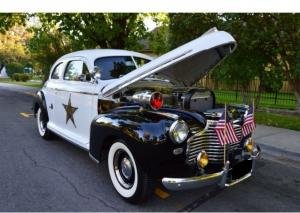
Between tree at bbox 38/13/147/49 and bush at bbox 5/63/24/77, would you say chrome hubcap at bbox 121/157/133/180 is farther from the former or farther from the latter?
bush at bbox 5/63/24/77

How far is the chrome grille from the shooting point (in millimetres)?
4004

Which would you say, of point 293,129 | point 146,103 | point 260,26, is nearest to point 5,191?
point 146,103

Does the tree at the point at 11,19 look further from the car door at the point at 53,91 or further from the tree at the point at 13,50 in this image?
the tree at the point at 13,50

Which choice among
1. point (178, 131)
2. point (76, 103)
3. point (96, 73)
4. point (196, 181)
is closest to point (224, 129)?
point (178, 131)

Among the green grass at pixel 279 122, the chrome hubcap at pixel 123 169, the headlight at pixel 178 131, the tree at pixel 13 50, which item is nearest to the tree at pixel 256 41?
the green grass at pixel 279 122

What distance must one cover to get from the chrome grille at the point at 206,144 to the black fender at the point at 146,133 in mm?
89

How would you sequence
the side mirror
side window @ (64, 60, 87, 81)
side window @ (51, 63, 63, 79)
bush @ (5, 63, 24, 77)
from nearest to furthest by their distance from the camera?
the side mirror < side window @ (64, 60, 87, 81) < side window @ (51, 63, 63, 79) < bush @ (5, 63, 24, 77)

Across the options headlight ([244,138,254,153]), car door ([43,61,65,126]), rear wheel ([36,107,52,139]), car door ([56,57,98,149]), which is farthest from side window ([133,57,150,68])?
headlight ([244,138,254,153])

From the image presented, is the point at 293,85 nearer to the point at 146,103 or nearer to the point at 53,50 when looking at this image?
the point at 146,103

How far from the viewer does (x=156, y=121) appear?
4.13 meters

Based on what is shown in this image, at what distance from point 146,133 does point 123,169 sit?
76 centimetres

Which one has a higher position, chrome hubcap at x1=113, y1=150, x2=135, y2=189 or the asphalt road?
chrome hubcap at x1=113, y1=150, x2=135, y2=189

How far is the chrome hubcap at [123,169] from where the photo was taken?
14.7 ft

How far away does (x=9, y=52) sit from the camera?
1735 inches
